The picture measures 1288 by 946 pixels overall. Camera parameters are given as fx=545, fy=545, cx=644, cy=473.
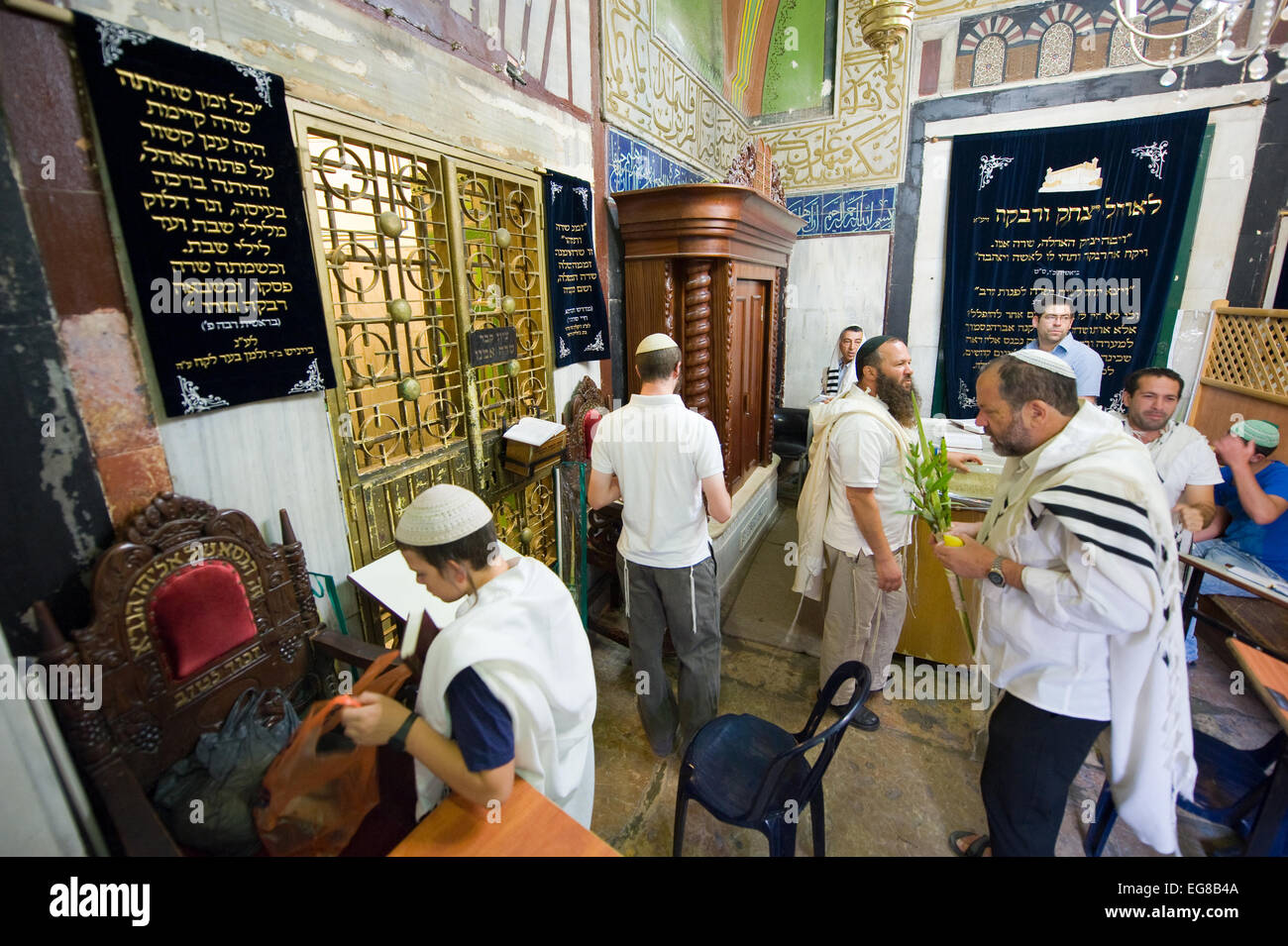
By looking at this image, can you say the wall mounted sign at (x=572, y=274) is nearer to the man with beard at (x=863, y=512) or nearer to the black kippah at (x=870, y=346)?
the man with beard at (x=863, y=512)

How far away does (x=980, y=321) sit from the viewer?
5.56 m

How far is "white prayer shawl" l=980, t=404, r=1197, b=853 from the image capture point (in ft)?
4.73

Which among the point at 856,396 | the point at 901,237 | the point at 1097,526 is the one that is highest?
the point at 901,237

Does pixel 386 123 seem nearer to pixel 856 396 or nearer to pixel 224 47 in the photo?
pixel 224 47

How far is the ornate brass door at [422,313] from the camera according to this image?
2100mm

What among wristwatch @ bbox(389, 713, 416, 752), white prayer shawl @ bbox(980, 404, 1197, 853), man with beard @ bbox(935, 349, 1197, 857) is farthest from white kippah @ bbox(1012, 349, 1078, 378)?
wristwatch @ bbox(389, 713, 416, 752)

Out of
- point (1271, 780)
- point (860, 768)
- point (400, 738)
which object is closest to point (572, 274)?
point (400, 738)

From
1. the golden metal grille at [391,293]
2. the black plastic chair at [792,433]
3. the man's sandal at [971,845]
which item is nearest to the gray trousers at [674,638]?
the man's sandal at [971,845]

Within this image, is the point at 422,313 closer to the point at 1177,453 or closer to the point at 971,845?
the point at 971,845

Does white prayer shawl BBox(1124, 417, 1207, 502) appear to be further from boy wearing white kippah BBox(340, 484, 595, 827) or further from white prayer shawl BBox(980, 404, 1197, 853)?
boy wearing white kippah BBox(340, 484, 595, 827)

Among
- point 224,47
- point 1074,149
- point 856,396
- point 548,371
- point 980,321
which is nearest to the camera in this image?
point 224,47

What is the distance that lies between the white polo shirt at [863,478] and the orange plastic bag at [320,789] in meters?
1.93

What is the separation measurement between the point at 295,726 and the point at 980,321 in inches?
252

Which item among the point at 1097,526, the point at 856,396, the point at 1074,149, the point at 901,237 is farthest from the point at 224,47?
the point at 1074,149
